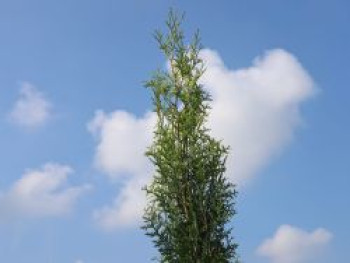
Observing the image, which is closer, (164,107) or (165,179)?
(165,179)

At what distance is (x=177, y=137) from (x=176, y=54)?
14.2 ft

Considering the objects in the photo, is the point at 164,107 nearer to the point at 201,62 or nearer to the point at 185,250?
the point at 201,62

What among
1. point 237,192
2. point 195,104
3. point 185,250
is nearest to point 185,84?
point 195,104

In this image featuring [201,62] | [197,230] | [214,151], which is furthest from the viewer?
[201,62]

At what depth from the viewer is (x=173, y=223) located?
24297 mm

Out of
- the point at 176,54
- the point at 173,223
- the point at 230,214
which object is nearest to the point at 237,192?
the point at 230,214

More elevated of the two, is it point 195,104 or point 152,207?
point 195,104

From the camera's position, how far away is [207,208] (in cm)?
2444

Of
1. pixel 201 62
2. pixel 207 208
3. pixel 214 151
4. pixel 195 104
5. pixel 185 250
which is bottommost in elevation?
pixel 185 250

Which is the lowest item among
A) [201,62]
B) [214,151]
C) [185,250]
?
[185,250]

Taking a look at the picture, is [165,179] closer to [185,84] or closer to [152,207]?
[152,207]

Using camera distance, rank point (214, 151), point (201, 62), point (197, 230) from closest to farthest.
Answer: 1. point (197, 230)
2. point (214, 151)
3. point (201, 62)

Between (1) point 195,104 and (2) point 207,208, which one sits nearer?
(2) point 207,208

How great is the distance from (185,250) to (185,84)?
750cm
